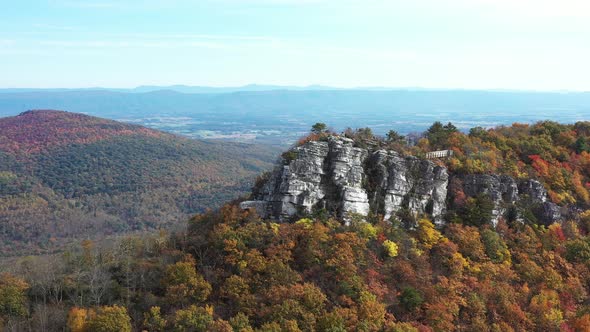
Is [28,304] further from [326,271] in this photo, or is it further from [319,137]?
[319,137]

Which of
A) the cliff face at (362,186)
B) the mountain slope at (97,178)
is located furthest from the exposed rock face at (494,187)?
the mountain slope at (97,178)

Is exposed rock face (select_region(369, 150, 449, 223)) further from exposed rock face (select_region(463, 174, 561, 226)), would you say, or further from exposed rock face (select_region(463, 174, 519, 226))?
exposed rock face (select_region(463, 174, 561, 226))

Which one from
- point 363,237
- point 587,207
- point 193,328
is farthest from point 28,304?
point 587,207

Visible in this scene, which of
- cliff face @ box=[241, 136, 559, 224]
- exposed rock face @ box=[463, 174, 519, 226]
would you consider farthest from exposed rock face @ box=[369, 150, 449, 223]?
exposed rock face @ box=[463, 174, 519, 226]

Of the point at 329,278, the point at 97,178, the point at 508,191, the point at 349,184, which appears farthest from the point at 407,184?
the point at 97,178

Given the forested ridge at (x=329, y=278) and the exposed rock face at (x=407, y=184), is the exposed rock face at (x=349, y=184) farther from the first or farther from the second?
the forested ridge at (x=329, y=278)

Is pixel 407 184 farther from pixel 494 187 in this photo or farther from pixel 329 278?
pixel 329 278
